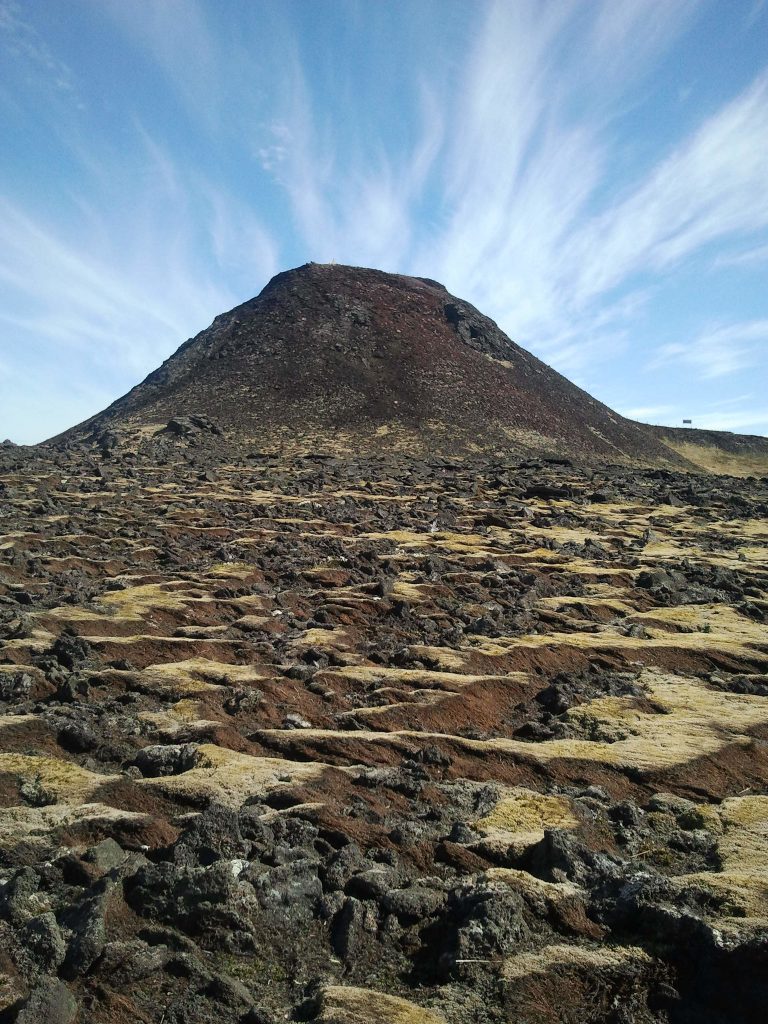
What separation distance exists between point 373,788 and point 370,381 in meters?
60.0

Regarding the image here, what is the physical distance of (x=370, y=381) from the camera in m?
65.7

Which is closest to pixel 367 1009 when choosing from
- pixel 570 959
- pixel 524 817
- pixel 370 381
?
pixel 570 959

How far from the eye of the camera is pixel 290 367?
67.6 m

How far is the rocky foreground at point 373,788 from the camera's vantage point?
4617 millimetres

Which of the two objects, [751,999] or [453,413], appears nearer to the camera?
[751,999]

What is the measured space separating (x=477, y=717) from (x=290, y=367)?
6085cm

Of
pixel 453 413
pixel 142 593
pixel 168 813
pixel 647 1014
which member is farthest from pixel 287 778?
pixel 453 413

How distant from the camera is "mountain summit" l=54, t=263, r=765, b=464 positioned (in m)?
58.3

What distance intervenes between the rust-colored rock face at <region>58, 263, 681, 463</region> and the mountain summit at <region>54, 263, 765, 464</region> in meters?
0.18

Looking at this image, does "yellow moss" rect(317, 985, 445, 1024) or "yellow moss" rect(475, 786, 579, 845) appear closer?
"yellow moss" rect(317, 985, 445, 1024)

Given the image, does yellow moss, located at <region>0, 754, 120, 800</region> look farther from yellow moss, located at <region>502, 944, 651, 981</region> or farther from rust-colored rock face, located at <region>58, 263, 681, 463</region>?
rust-colored rock face, located at <region>58, 263, 681, 463</region>

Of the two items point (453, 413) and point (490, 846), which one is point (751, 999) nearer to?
point (490, 846)

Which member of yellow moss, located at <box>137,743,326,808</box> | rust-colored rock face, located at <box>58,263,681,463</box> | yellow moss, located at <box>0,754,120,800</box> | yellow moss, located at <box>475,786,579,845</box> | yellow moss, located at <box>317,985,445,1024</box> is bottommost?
yellow moss, located at <box>317,985,445,1024</box>

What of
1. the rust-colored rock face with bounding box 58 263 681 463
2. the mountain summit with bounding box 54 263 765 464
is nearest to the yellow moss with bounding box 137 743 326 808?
the rust-colored rock face with bounding box 58 263 681 463
